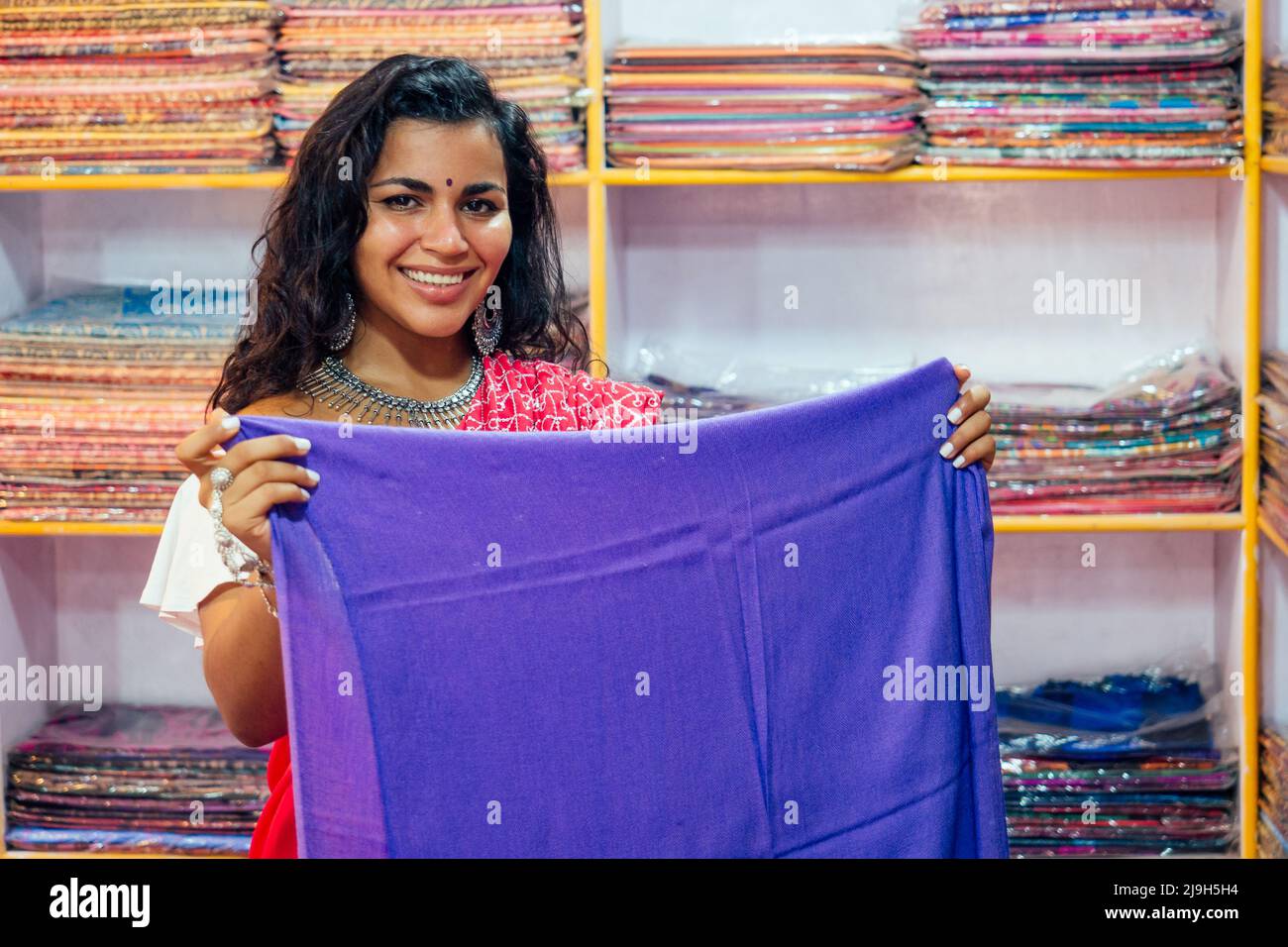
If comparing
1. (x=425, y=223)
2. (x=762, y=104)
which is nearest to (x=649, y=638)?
(x=425, y=223)

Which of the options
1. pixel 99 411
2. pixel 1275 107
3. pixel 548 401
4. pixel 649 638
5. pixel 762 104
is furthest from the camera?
pixel 99 411

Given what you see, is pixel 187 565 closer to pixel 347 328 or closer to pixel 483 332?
pixel 347 328

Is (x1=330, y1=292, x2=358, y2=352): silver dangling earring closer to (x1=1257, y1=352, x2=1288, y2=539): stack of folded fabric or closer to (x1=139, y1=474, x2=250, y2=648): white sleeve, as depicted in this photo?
(x1=139, y1=474, x2=250, y2=648): white sleeve

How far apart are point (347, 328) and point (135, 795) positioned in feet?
4.18

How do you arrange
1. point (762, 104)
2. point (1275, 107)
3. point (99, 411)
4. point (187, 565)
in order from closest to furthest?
point (187, 565)
point (1275, 107)
point (762, 104)
point (99, 411)

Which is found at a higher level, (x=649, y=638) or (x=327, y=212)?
(x=327, y=212)

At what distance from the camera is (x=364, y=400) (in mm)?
1684

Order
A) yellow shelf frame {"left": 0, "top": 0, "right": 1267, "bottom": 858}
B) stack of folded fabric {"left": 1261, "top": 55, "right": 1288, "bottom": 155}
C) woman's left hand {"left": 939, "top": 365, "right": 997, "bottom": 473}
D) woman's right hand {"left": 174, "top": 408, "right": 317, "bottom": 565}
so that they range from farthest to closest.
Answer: yellow shelf frame {"left": 0, "top": 0, "right": 1267, "bottom": 858} < stack of folded fabric {"left": 1261, "top": 55, "right": 1288, "bottom": 155} < woman's left hand {"left": 939, "top": 365, "right": 997, "bottom": 473} < woman's right hand {"left": 174, "top": 408, "right": 317, "bottom": 565}

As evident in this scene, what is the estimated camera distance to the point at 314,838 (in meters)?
1.36

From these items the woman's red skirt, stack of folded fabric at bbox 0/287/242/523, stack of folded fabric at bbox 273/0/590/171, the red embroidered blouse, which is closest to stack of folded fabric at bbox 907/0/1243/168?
stack of folded fabric at bbox 273/0/590/171

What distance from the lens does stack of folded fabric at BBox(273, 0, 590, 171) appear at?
2.41 meters

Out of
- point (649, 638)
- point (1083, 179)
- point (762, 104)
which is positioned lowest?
point (649, 638)

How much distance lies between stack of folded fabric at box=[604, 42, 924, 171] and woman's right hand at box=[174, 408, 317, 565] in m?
1.21

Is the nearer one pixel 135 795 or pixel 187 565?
pixel 187 565
